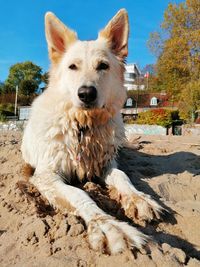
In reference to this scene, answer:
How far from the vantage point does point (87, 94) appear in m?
3.45

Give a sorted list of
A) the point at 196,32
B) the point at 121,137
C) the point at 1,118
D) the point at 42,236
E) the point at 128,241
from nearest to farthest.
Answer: the point at 128,241 < the point at 42,236 < the point at 121,137 < the point at 1,118 < the point at 196,32

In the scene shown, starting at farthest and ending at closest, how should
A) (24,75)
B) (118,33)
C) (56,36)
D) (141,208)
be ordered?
1. (24,75)
2. (118,33)
3. (56,36)
4. (141,208)

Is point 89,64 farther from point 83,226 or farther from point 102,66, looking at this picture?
point 83,226

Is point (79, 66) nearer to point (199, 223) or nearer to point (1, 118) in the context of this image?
point (199, 223)

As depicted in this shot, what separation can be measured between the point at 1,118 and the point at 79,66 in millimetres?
18936

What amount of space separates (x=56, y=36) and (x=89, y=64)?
775 mm

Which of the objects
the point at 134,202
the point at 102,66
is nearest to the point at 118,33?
the point at 102,66

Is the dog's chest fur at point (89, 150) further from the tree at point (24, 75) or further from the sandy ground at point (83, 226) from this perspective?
the tree at point (24, 75)

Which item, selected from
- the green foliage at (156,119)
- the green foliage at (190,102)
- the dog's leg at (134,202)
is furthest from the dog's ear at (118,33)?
the green foliage at (190,102)

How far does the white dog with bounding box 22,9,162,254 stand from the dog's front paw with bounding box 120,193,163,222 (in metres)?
0.02

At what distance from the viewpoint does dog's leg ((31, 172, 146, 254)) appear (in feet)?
6.85

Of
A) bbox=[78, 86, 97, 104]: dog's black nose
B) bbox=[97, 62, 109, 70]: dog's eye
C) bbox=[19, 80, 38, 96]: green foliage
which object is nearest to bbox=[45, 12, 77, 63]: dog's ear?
bbox=[97, 62, 109, 70]: dog's eye

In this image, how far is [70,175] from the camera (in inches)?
148

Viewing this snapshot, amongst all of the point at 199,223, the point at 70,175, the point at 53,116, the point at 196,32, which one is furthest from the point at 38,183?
the point at 196,32
